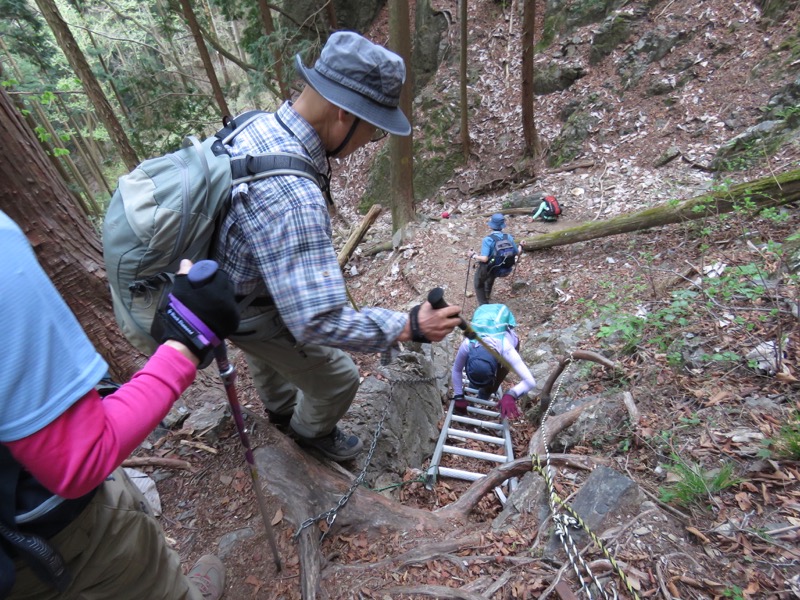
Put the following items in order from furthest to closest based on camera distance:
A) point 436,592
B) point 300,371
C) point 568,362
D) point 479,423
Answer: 1. point 479,423
2. point 568,362
3. point 300,371
4. point 436,592

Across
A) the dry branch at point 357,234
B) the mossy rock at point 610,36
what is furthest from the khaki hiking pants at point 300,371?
the mossy rock at point 610,36

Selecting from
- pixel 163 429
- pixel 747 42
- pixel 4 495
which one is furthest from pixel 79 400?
pixel 747 42

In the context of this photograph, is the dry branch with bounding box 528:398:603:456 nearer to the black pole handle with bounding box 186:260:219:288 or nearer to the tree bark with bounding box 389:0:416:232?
the black pole handle with bounding box 186:260:219:288

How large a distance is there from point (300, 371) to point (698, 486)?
2.33m

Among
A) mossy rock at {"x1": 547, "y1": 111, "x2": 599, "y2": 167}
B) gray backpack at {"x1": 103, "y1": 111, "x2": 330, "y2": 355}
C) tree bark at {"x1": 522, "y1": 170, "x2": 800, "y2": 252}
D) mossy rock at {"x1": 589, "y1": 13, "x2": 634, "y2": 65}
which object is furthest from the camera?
mossy rock at {"x1": 589, "y1": 13, "x2": 634, "y2": 65}

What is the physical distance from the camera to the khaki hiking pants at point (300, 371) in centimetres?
248

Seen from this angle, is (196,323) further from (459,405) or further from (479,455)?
(459,405)

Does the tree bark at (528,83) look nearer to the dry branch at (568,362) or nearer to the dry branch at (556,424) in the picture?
the dry branch at (568,362)

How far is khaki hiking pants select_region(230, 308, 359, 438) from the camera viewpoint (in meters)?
2.48

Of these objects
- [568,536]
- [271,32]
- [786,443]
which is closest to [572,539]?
[568,536]

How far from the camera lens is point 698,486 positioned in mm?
2223

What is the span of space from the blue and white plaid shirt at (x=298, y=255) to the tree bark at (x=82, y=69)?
36.1 feet

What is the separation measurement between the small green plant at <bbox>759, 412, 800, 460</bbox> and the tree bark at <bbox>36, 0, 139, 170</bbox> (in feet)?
42.4

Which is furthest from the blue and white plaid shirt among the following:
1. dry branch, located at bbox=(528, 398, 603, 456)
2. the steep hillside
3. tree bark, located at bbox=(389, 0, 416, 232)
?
tree bark, located at bbox=(389, 0, 416, 232)
